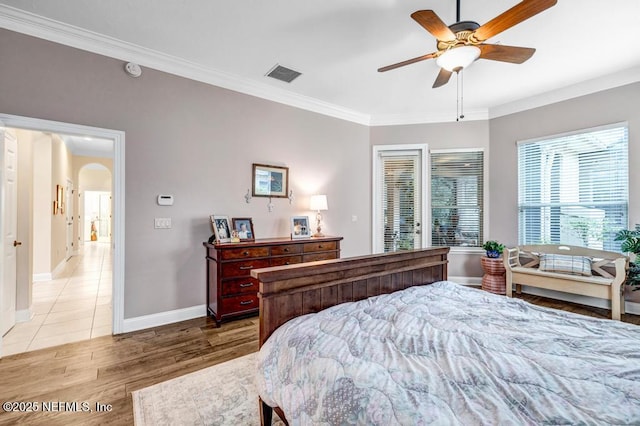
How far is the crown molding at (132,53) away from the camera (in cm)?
259

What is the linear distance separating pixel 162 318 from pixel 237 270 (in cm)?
100

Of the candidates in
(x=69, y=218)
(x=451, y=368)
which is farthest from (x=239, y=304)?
(x=69, y=218)

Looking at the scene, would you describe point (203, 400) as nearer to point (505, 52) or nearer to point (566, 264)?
point (505, 52)

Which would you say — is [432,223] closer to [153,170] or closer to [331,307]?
[331,307]

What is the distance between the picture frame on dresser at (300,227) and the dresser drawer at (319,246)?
0.27 metres

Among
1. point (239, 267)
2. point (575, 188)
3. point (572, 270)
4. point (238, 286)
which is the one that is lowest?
point (238, 286)

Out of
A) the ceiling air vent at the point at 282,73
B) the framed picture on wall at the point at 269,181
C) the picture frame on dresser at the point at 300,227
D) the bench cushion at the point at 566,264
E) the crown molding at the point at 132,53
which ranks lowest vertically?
the bench cushion at the point at 566,264

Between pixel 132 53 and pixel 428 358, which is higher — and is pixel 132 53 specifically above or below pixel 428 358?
above

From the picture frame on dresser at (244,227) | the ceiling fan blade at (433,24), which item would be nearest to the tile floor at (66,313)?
the picture frame on dresser at (244,227)

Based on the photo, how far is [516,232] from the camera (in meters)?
4.62

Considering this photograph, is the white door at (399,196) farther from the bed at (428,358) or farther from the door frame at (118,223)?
the door frame at (118,223)

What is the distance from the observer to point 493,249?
4496mm

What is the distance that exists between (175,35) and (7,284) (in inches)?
118

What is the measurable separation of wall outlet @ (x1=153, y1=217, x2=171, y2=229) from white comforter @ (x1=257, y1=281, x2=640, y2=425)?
238 centimetres
